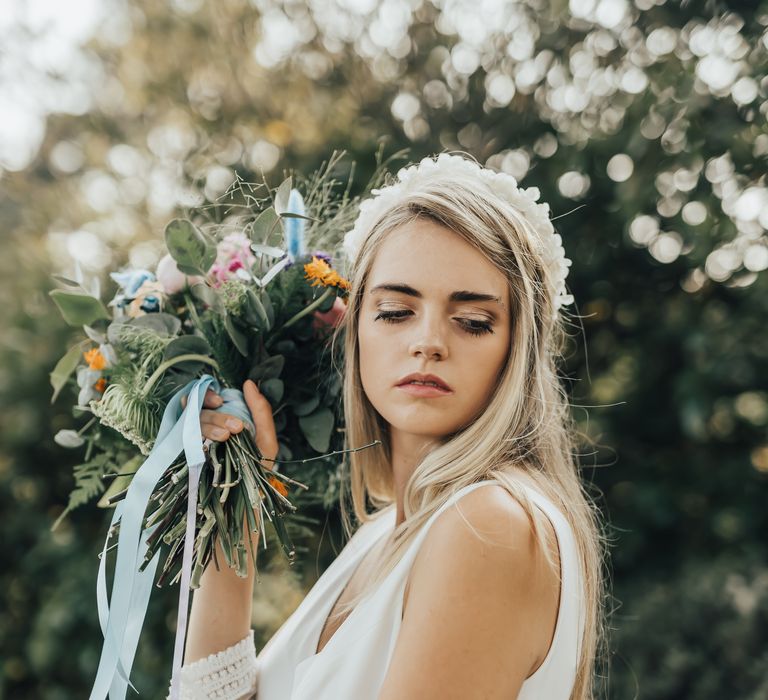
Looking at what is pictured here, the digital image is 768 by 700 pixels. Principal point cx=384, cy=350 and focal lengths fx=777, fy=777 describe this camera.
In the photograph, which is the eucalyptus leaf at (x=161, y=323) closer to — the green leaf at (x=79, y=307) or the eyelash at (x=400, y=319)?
the green leaf at (x=79, y=307)

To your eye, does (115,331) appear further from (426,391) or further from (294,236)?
(426,391)

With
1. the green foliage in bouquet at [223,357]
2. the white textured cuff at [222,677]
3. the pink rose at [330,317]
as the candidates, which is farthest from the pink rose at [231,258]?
the white textured cuff at [222,677]

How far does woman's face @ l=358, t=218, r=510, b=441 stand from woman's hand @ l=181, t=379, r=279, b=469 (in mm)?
305

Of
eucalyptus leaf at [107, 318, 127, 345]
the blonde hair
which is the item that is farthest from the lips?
eucalyptus leaf at [107, 318, 127, 345]

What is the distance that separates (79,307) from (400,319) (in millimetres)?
837

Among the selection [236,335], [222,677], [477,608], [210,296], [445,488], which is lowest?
[222,677]

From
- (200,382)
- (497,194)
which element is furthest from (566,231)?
(200,382)

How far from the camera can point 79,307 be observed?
1966mm

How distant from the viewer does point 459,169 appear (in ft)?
6.31

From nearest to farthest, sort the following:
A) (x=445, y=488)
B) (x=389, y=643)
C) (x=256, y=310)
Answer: (x=389, y=643) → (x=445, y=488) → (x=256, y=310)

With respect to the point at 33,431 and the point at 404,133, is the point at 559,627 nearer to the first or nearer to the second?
the point at 404,133

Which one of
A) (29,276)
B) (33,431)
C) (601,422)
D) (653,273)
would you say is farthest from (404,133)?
(33,431)

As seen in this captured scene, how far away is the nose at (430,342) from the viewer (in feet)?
5.44

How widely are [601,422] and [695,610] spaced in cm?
84
